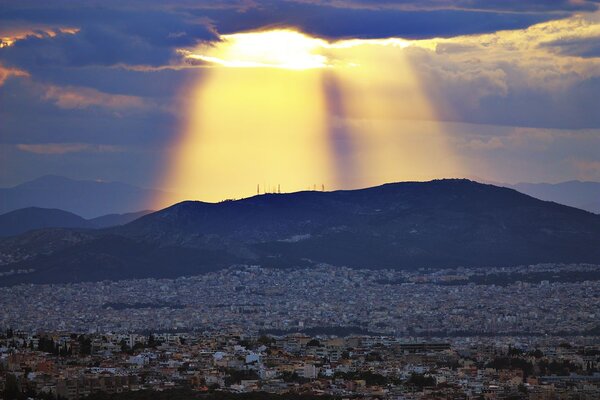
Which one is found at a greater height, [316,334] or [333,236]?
[333,236]

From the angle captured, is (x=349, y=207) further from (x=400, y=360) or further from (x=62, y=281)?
(x=400, y=360)

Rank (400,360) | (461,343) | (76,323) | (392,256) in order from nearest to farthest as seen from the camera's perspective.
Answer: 1. (400,360)
2. (461,343)
3. (76,323)
4. (392,256)

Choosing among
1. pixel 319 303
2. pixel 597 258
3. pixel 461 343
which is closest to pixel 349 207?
pixel 597 258

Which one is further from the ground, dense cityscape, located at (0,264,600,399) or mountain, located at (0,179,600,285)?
mountain, located at (0,179,600,285)

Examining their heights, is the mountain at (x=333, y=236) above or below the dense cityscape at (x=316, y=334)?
above

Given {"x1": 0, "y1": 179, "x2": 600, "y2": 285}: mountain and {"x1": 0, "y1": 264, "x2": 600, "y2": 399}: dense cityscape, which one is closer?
{"x1": 0, "y1": 264, "x2": 600, "y2": 399}: dense cityscape

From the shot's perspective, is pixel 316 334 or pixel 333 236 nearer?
pixel 316 334

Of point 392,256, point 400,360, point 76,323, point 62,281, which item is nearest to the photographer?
point 400,360

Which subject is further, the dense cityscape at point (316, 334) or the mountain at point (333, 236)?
the mountain at point (333, 236)
